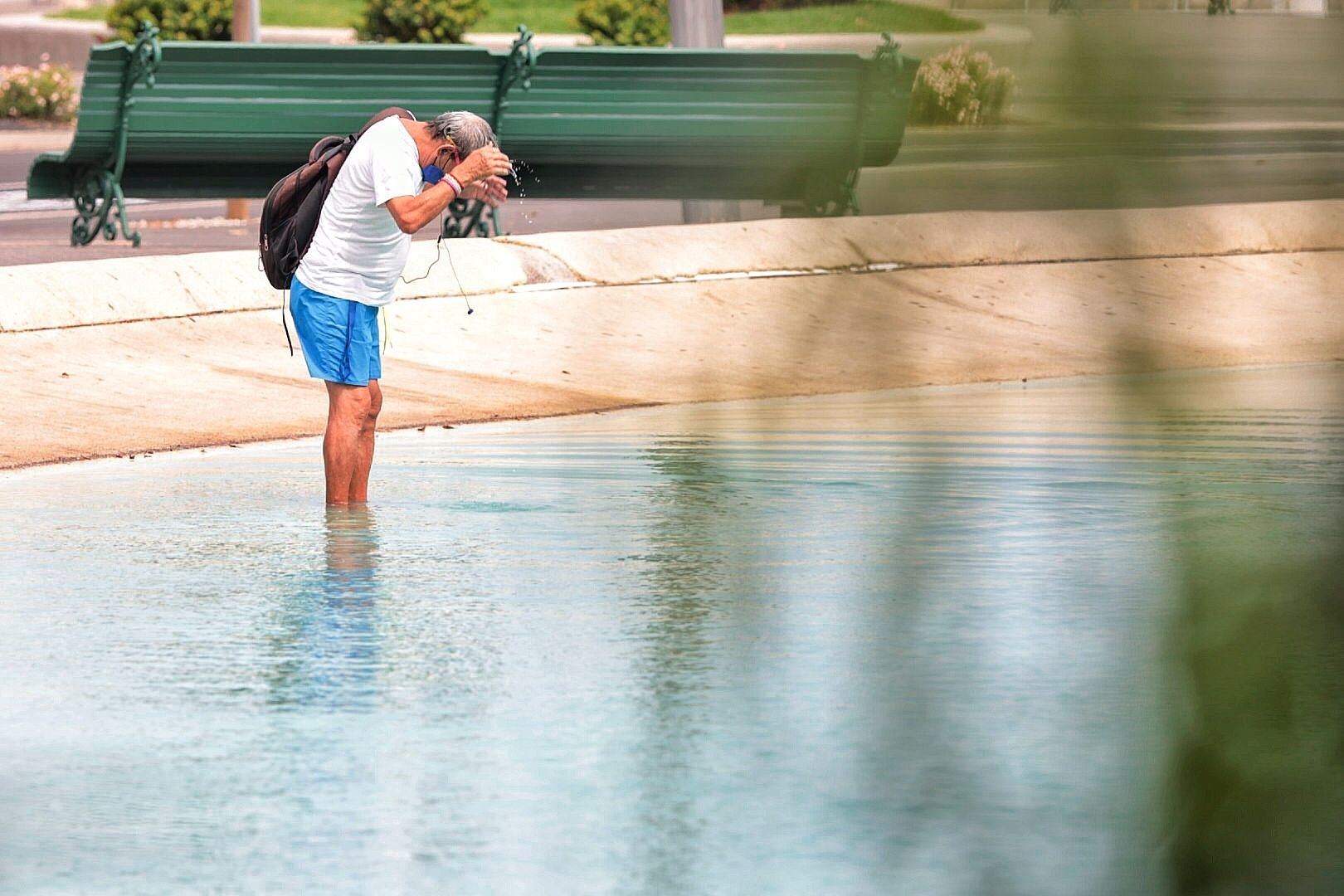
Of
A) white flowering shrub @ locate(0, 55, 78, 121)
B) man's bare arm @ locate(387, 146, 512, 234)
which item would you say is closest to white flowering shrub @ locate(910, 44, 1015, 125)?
man's bare arm @ locate(387, 146, 512, 234)

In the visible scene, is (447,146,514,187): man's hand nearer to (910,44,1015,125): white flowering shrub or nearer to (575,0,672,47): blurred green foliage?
(910,44,1015,125): white flowering shrub

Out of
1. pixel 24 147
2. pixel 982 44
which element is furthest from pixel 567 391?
pixel 24 147

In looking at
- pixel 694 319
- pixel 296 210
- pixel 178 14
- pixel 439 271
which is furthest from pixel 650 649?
pixel 178 14

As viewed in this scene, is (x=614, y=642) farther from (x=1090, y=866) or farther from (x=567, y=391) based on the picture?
(x=567, y=391)

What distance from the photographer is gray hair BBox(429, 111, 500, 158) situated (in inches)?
277

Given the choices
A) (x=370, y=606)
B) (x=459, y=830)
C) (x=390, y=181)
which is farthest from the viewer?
(x=390, y=181)

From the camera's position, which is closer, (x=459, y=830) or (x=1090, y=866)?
(x=1090, y=866)

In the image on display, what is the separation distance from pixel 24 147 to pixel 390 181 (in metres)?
17.0

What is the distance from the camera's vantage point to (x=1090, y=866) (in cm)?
164

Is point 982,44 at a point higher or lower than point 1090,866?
higher

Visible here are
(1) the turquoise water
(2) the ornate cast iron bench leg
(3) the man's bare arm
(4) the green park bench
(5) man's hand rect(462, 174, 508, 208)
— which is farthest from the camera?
(4) the green park bench

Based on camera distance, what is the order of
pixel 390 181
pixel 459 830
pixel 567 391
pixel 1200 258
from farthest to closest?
pixel 567 391 < pixel 390 181 < pixel 459 830 < pixel 1200 258

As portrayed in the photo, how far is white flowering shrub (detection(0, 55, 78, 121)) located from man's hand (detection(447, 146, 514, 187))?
2042 centimetres

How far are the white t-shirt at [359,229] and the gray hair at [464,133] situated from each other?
102 mm
